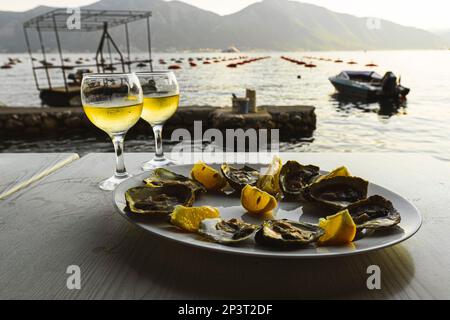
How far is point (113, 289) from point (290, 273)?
30 cm

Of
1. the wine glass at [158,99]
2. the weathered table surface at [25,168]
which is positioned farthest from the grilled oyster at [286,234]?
the weathered table surface at [25,168]

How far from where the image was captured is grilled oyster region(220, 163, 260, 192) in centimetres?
97

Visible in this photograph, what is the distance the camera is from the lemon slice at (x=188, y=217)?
71 centimetres

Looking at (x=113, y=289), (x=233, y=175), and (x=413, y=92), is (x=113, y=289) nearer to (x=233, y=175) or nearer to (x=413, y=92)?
(x=233, y=175)

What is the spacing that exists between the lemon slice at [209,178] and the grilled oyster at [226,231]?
0.88 ft

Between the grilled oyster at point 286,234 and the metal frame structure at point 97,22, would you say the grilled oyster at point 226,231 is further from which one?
the metal frame structure at point 97,22

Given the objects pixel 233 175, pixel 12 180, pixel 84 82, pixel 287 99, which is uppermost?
pixel 84 82

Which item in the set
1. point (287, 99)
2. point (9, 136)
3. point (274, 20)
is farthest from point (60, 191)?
point (274, 20)

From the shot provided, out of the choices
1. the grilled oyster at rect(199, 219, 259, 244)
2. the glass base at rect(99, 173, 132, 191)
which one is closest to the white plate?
the grilled oyster at rect(199, 219, 259, 244)

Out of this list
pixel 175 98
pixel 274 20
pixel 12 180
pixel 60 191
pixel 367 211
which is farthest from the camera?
pixel 274 20

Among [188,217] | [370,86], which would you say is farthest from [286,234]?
[370,86]

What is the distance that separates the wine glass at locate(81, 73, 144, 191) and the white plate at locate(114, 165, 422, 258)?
21 centimetres

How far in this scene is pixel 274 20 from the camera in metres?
124

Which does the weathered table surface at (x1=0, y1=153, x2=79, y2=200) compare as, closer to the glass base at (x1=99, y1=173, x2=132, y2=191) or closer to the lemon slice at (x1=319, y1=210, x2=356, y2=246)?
the glass base at (x1=99, y1=173, x2=132, y2=191)
